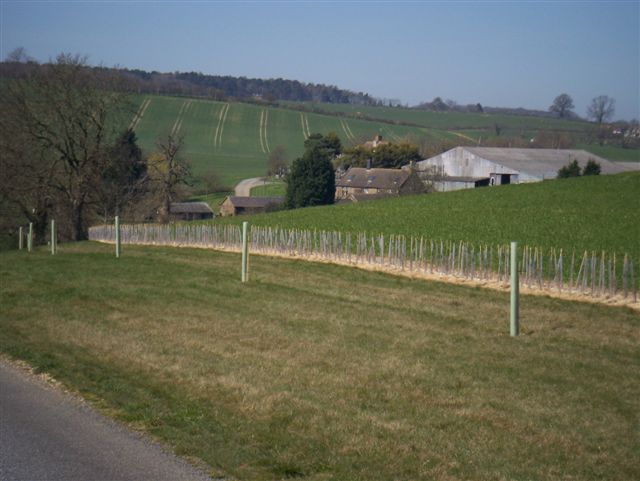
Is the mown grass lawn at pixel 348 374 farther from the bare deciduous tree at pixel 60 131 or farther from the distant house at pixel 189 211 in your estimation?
the distant house at pixel 189 211

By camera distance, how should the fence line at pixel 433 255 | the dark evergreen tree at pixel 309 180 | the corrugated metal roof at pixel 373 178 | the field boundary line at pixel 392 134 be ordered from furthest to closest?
1. the field boundary line at pixel 392 134
2. the corrugated metal roof at pixel 373 178
3. the dark evergreen tree at pixel 309 180
4. the fence line at pixel 433 255

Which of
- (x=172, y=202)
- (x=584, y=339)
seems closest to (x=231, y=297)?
(x=584, y=339)

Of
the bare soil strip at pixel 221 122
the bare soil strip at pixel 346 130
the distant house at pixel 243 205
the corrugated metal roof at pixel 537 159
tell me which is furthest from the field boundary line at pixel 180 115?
the corrugated metal roof at pixel 537 159

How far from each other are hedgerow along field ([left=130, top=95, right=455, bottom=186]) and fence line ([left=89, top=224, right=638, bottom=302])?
53.9m

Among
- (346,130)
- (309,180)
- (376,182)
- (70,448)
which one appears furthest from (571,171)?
(70,448)

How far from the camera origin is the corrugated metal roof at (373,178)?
82375mm

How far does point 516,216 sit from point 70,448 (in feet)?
113

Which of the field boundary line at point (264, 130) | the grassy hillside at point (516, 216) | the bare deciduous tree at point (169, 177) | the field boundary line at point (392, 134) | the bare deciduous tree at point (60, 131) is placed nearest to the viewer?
the grassy hillside at point (516, 216)

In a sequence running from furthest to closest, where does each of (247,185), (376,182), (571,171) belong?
(247,185)
(376,182)
(571,171)

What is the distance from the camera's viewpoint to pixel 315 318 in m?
14.8

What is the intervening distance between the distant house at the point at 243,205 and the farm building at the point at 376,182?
896cm

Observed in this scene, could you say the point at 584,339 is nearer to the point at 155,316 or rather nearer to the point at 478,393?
the point at 478,393

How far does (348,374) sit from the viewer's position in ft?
34.7

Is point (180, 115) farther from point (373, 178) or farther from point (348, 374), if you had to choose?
point (348, 374)
